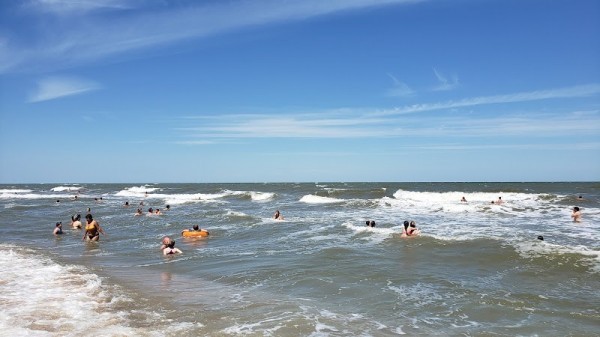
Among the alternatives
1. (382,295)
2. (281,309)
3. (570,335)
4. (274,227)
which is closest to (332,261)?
(382,295)

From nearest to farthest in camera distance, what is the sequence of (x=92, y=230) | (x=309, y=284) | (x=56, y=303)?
(x=56, y=303) → (x=309, y=284) → (x=92, y=230)

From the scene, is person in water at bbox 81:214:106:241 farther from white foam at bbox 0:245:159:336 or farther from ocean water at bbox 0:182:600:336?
white foam at bbox 0:245:159:336

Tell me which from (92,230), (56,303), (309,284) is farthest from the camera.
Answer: (92,230)

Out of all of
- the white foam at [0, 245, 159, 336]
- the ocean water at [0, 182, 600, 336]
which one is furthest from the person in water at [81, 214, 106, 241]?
the white foam at [0, 245, 159, 336]

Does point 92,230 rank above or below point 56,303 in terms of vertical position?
above

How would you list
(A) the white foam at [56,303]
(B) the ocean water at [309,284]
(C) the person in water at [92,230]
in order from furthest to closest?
(C) the person in water at [92,230] → (B) the ocean water at [309,284] → (A) the white foam at [56,303]

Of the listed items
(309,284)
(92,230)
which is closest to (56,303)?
(309,284)

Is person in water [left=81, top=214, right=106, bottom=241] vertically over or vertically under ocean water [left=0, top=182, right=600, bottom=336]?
over

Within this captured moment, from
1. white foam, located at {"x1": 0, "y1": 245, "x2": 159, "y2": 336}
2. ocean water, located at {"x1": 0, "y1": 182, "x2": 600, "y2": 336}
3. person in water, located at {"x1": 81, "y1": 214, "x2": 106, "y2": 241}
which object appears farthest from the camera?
person in water, located at {"x1": 81, "y1": 214, "x2": 106, "y2": 241}

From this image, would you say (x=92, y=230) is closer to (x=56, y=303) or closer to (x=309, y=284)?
(x=56, y=303)

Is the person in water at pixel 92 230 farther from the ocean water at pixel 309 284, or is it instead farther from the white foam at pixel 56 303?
the white foam at pixel 56 303

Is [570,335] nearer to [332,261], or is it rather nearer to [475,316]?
[475,316]

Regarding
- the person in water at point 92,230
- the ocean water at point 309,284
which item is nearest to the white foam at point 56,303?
the ocean water at point 309,284

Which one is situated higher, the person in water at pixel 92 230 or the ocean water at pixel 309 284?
the person in water at pixel 92 230
